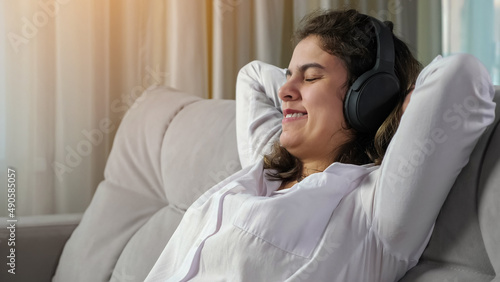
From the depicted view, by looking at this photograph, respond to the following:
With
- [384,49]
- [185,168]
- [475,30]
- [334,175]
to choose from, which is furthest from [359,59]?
[475,30]

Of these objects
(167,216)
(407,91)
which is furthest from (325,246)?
(167,216)

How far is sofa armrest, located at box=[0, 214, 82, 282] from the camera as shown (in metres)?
1.63

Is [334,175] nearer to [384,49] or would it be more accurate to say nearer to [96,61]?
[384,49]

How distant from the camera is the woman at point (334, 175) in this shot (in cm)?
83

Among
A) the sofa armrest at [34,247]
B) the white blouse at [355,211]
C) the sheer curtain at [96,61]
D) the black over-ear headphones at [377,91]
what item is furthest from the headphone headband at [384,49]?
the sheer curtain at [96,61]

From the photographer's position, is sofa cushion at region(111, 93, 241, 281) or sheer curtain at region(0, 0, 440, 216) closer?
sofa cushion at region(111, 93, 241, 281)

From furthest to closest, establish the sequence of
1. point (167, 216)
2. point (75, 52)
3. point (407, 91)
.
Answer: point (75, 52)
point (167, 216)
point (407, 91)

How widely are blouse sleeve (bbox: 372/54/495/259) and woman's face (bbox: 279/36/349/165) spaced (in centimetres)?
27

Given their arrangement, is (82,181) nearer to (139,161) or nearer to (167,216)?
(139,161)

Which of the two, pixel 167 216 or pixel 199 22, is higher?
pixel 199 22

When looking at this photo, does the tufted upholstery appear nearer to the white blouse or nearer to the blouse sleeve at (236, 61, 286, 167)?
the blouse sleeve at (236, 61, 286, 167)

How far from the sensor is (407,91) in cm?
109

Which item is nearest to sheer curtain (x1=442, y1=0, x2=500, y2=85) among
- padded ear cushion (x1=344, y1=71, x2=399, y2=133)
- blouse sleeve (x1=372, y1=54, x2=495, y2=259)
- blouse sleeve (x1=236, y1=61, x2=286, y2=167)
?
blouse sleeve (x1=236, y1=61, x2=286, y2=167)

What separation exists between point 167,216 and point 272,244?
604 mm
